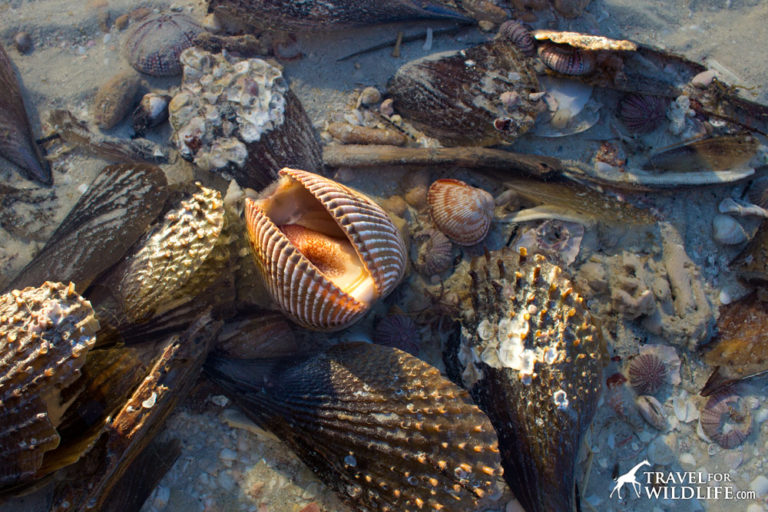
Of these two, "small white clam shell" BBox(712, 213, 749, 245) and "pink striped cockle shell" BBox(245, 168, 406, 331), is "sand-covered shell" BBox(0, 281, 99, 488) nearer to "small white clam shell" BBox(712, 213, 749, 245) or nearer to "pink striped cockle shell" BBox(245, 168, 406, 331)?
"pink striped cockle shell" BBox(245, 168, 406, 331)

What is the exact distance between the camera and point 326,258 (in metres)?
3.30

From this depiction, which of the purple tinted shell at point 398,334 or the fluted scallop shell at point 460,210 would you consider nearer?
the purple tinted shell at point 398,334

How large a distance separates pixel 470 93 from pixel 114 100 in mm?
2781


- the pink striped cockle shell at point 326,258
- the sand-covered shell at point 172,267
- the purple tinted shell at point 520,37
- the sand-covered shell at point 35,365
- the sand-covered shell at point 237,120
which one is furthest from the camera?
the purple tinted shell at point 520,37

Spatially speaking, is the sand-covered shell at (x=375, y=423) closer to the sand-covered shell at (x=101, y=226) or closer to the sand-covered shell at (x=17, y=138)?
the sand-covered shell at (x=101, y=226)

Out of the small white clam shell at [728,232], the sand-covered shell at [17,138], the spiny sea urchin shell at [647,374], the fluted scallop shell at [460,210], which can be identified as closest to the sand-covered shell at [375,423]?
the fluted scallop shell at [460,210]

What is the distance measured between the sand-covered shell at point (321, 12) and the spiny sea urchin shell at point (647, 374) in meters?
3.08

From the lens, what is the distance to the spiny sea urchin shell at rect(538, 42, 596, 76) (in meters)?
3.65

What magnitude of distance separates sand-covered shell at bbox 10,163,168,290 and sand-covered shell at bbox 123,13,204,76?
A: 0.96 m

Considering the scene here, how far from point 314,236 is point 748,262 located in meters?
3.22

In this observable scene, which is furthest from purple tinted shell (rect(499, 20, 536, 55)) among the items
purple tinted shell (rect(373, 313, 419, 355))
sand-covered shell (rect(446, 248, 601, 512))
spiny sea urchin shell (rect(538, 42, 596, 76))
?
purple tinted shell (rect(373, 313, 419, 355))

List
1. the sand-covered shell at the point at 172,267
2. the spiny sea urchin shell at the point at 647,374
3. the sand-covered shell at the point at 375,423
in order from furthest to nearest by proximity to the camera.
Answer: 1. the spiny sea urchin shell at the point at 647,374
2. the sand-covered shell at the point at 172,267
3. the sand-covered shell at the point at 375,423

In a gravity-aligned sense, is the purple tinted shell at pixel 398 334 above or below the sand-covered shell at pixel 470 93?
below

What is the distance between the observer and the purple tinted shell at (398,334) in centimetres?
326
